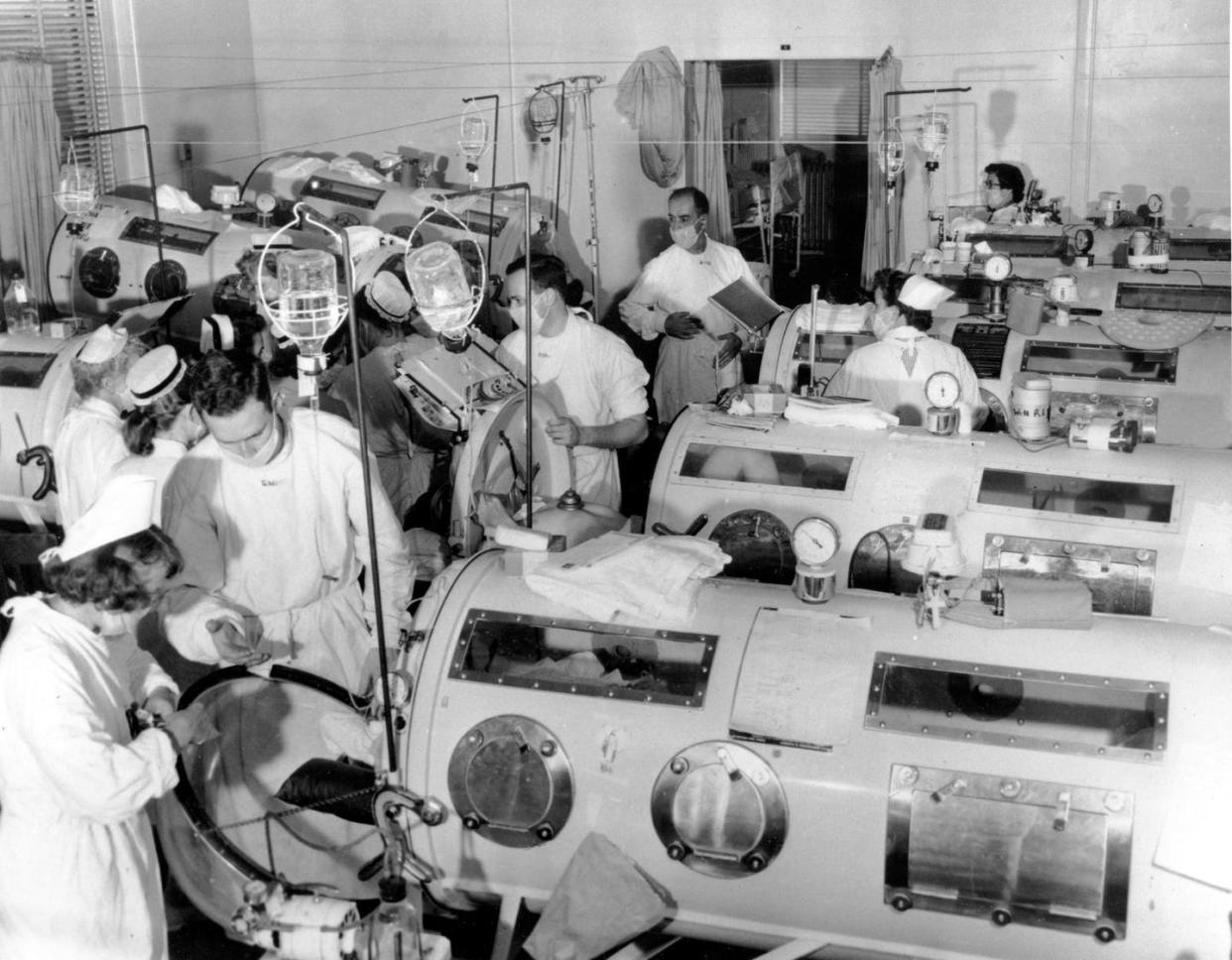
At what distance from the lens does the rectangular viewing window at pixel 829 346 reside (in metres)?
6.18

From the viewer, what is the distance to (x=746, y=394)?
4.76 meters

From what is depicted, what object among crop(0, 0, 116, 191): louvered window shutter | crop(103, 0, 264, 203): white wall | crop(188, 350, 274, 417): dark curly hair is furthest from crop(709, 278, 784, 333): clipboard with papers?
crop(103, 0, 264, 203): white wall

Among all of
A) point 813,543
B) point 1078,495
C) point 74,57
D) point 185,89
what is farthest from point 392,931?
point 185,89

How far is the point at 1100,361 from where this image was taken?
5984mm

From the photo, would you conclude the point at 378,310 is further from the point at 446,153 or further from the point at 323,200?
the point at 446,153

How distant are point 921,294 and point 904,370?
0.96 feet

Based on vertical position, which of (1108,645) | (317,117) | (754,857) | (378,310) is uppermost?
(317,117)

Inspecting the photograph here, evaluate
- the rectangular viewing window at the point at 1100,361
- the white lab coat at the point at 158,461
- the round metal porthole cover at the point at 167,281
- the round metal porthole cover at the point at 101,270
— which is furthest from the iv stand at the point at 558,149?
the white lab coat at the point at 158,461

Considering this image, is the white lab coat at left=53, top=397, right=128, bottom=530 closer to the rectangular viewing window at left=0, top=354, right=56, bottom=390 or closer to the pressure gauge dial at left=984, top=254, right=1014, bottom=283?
the rectangular viewing window at left=0, top=354, right=56, bottom=390

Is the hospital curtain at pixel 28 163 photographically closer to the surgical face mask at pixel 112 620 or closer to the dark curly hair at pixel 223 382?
the dark curly hair at pixel 223 382

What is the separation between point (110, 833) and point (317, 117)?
8.81 meters

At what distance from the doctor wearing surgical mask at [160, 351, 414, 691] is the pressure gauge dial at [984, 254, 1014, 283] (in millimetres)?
3714

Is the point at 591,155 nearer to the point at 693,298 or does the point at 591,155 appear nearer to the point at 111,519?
the point at 693,298

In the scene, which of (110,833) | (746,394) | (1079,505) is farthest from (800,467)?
(110,833)
